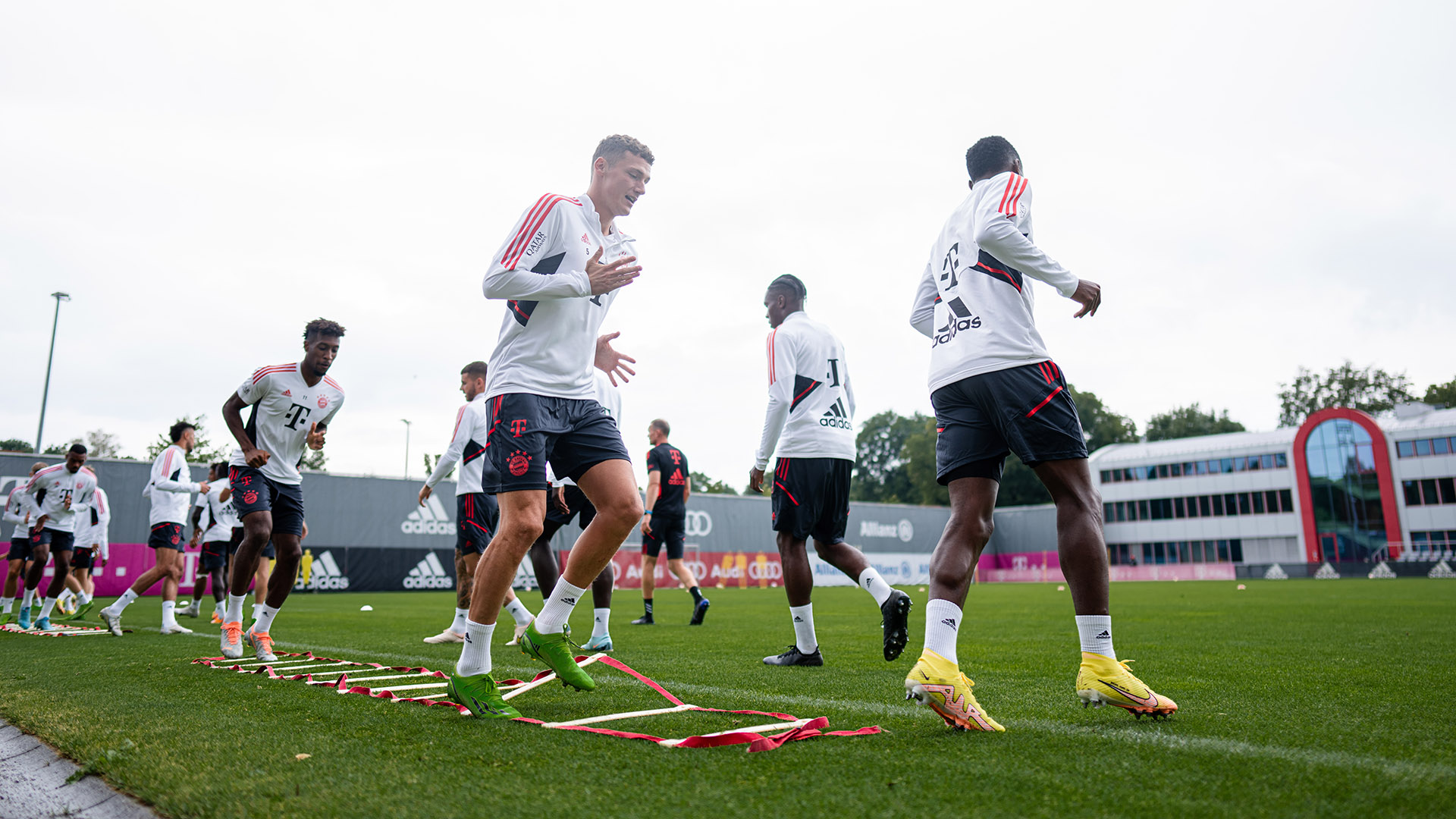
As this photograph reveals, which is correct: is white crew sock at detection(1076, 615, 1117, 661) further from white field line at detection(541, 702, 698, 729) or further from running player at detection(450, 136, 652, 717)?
running player at detection(450, 136, 652, 717)

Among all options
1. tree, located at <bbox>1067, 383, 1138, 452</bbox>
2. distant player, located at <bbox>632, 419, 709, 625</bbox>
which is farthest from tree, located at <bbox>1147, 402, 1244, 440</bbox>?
distant player, located at <bbox>632, 419, 709, 625</bbox>

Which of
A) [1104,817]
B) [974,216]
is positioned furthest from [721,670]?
[1104,817]

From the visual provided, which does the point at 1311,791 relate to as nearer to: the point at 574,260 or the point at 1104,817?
the point at 1104,817

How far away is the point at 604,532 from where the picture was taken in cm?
362

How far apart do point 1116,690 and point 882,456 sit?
86970mm

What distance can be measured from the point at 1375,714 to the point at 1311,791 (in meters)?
1.42

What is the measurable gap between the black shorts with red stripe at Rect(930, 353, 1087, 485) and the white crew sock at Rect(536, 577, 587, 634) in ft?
5.18

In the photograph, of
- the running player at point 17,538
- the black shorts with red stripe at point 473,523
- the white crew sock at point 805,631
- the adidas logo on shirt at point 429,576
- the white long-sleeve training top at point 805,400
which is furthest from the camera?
the adidas logo on shirt at point 429,576

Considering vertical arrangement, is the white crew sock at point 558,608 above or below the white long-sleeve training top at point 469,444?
below

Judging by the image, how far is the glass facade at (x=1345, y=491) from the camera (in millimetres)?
50281

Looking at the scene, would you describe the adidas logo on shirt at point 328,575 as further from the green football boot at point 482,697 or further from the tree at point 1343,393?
the tree at point 1343,393

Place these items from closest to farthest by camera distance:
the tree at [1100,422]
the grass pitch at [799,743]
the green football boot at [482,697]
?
1. the grass pitch at [799,743]
2. the green football boot at [482,697]
3. the tree at [1100,422]

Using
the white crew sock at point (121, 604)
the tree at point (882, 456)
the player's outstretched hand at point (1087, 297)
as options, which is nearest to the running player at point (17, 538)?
the white crew sock at point (121, 604)

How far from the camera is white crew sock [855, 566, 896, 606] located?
476 cm
